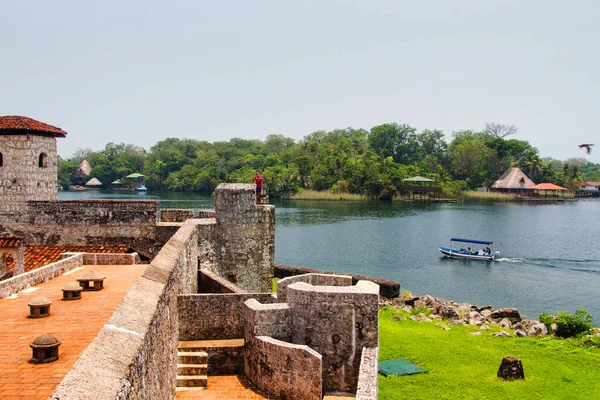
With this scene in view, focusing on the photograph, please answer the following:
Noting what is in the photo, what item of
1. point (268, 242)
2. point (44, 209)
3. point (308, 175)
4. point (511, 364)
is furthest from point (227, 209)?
point (308, 175)

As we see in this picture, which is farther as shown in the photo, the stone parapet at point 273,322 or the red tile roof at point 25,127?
the red tile roof at point 25,127

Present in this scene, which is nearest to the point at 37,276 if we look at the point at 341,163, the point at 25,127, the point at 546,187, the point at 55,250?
the point at 55,250

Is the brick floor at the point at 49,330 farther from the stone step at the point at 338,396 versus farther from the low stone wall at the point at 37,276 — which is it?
the stone step at the point at 338,396

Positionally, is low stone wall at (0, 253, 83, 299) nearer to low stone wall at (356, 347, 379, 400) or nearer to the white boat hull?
low stone wall at (356, 347, 379, 400)

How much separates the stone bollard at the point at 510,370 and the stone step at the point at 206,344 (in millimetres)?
8889

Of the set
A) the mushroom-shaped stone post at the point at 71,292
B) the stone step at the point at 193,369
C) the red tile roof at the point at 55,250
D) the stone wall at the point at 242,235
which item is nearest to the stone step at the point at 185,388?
the stone step at the point at 193,369

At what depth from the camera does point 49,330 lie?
9.74 metres

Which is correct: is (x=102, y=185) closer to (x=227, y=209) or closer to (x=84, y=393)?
(x=227, y=209)

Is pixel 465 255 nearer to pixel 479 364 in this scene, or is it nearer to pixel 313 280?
pixel 479 364

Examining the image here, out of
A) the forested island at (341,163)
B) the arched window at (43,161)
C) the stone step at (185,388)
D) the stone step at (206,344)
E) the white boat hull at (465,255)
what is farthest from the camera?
the forested island at (341,163)

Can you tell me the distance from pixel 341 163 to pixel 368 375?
4570 inches

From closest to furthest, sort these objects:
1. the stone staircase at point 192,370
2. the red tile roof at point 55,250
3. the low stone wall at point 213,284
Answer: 1. the stone staircase at point 192,370
2. the low stone wall at point 213,284
3. the red tile roof at point 55,250

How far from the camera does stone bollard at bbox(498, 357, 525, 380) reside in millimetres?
17916

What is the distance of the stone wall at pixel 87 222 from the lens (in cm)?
2081
